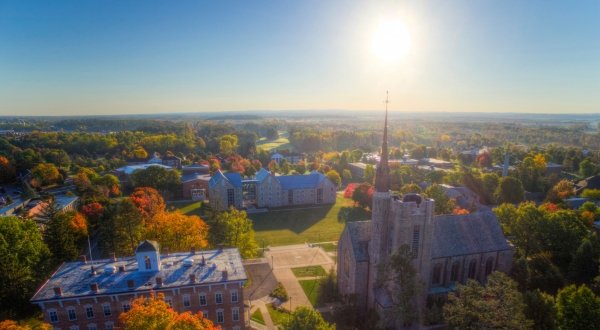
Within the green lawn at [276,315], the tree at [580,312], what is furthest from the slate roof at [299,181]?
the tree at [580,312]

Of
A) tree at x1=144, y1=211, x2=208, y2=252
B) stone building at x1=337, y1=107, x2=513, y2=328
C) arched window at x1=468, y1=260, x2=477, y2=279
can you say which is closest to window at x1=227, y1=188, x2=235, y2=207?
tree at x1=144, y1=211, x2=208, y2=252

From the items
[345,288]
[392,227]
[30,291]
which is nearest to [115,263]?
[30,291]

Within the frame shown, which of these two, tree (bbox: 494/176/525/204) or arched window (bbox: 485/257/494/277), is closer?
arched window (bbox: 485/257/494/277)

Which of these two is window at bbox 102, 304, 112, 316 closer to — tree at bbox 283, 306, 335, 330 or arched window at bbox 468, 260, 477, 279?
tree at bbox 283, 306, 335, 330

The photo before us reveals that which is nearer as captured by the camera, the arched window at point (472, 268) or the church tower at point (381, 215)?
the church tower at point (381, 215)

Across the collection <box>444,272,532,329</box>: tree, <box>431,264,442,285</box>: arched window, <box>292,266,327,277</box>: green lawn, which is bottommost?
<box>292,266,327,277</box>: green lawn

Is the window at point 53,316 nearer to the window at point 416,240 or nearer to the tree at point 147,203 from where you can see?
the tree at point 147,203
